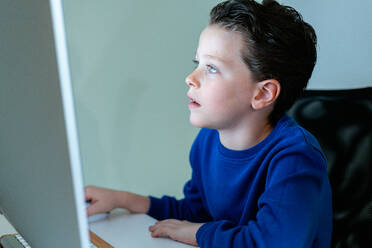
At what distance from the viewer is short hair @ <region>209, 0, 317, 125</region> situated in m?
0.79

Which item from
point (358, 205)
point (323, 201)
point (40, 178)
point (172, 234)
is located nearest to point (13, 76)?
point (40, 178)

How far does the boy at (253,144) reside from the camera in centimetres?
71

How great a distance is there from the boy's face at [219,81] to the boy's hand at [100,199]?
283 mm

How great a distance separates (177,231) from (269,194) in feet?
0.69

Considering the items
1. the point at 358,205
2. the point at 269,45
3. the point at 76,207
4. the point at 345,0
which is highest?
the point at 345,0

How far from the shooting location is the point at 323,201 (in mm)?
745

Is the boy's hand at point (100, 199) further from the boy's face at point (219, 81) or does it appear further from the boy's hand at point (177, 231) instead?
the boy's face at point (219, 81)

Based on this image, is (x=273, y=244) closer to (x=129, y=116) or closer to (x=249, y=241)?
(x=249, y=241)

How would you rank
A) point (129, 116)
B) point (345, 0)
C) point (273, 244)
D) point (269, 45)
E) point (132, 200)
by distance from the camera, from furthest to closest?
point (129, 116) < point (345, 0) < point (132, 200) < point (269, 45) < point (273, 244)

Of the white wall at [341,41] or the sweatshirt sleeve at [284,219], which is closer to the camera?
the sweatshirt sleeve at [284,219]

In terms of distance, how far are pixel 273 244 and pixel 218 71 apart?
1.24 ft

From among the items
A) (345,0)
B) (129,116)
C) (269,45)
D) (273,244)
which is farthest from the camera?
(129,116)

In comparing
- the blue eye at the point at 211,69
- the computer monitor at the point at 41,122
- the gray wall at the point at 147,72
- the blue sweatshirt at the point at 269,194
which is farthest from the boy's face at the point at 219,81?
the gray wall at the point at 147,72

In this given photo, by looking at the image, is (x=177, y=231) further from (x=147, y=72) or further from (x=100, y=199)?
(x=147, y=72)
